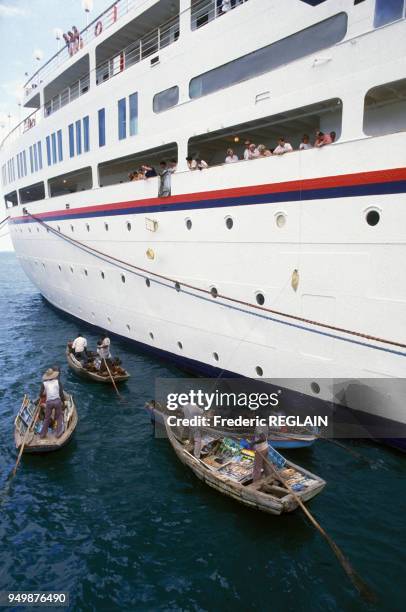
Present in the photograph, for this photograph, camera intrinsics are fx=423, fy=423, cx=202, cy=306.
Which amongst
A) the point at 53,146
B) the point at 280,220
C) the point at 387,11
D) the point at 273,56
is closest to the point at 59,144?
the point at 53,146

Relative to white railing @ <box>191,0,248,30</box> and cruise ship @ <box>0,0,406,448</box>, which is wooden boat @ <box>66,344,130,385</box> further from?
white railing @ <box>191,0,248,30</box>

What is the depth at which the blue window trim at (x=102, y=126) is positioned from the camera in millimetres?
15641

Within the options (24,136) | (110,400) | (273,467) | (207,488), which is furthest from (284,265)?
(24,136)

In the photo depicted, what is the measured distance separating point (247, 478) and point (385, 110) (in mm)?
8293

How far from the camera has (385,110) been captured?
9.29m

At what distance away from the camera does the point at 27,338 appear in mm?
19969

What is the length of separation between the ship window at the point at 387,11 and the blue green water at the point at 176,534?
28.4ft

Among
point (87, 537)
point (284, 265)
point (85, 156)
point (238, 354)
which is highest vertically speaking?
point (85, 156)

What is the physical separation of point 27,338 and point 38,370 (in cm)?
539

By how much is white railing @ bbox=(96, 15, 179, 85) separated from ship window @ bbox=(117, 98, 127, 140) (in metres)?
1.46

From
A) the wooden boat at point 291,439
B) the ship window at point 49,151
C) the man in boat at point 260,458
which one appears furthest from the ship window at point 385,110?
the ship window at point 49,151

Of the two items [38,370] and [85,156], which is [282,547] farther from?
[85,156]

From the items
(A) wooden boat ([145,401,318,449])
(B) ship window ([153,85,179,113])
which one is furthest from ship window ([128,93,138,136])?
(A) wooden boat ([145,401,318,449])

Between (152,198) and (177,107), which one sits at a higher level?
(177,107)
